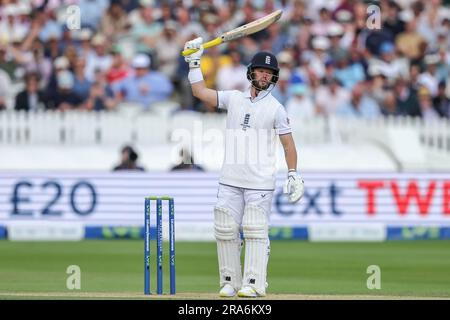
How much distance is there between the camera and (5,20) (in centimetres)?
2291

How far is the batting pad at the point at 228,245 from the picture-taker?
1124 centimetres

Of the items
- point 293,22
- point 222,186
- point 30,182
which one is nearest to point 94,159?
point 30,182

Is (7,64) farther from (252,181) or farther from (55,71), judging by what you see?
(252,181)

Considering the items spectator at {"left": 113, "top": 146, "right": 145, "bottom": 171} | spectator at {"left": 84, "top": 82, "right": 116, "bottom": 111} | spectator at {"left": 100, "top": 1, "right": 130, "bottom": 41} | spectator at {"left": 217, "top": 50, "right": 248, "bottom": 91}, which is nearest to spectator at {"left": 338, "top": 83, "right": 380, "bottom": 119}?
spectator at {"left": 217, "top": 50, "right": 248, "bottom": 91}

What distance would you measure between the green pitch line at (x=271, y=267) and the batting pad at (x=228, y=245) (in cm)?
84

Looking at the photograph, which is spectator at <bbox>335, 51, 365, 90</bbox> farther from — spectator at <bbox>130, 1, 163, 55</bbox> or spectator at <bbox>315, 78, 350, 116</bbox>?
spectator at <bbox>130, 1, 163, 55</bbox>

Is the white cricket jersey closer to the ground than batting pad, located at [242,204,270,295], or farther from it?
farther from it

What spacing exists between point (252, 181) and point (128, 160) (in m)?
9.17

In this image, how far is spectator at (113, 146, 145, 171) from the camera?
66.1 feet

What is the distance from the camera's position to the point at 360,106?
22859 millimetres

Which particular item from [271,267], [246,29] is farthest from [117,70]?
[246,29]

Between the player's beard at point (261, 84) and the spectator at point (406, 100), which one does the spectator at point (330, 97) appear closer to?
the spectator at point (406, 100)

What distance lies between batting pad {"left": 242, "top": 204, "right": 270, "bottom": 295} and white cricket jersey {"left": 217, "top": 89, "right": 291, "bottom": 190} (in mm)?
234
